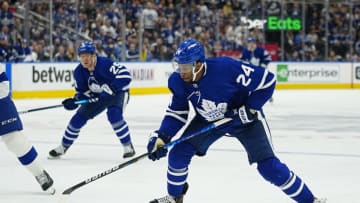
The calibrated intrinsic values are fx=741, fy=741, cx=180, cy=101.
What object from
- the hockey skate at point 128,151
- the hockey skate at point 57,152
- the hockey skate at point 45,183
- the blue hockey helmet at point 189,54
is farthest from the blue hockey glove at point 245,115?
the hockey skate at point 57,152

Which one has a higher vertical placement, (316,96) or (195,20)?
(195,20)

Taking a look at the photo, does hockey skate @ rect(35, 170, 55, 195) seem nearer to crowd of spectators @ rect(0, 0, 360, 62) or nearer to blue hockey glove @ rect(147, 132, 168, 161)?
blue hockey glove @ rect(147, 132, 168, 161)

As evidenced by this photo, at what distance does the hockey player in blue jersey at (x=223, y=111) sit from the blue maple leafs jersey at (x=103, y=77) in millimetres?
2739

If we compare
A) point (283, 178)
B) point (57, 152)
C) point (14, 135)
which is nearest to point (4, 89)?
point (14, 135)

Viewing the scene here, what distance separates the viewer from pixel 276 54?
64.3 ft

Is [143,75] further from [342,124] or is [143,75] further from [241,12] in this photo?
[342,124]

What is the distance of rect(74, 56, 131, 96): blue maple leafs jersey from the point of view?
6.92 meters

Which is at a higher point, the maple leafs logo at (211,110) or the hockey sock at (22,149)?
the maple leafs logo at (211,110)

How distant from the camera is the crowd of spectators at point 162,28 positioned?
15086mm

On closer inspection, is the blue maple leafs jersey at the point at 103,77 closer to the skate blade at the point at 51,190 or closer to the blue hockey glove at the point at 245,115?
the skate blade at the point at 51,190

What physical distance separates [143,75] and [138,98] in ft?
4.69

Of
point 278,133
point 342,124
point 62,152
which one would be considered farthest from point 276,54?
point 62,152

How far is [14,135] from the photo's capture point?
502 centimetres

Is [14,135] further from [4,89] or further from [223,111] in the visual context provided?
[223,111]
